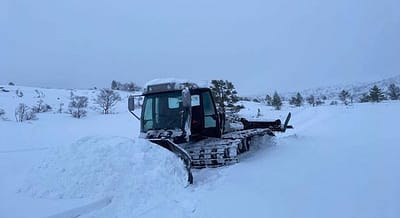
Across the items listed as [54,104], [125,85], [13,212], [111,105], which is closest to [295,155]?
[13,212]

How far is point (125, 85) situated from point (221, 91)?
37406 millimetres

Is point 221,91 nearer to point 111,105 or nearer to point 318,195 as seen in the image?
point 111,105

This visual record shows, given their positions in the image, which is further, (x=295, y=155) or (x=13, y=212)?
(x=295, y=155)

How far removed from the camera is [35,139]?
17219 mm

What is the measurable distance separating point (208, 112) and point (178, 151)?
10.0 feet

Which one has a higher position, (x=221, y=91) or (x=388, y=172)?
(x=221, y=91)

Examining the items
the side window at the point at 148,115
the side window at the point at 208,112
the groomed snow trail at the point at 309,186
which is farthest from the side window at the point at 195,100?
the groomed snow trail at the point at 309,186

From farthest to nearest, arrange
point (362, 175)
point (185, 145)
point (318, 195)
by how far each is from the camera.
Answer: point (185, 145) → point (362, 175) → point (318, 195)

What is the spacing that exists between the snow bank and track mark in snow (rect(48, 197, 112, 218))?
138mm

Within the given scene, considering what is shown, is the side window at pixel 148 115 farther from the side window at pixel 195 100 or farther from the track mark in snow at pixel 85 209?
the track mark in snow at pixel 85 209

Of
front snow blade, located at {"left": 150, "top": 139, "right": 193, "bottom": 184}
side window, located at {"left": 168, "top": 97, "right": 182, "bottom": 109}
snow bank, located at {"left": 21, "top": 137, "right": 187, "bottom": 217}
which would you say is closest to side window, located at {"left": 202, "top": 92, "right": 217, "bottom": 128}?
side window, located at {"left": 168, "top": 97, "right": 182, "bottom": 109}

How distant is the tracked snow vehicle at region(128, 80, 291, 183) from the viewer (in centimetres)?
943

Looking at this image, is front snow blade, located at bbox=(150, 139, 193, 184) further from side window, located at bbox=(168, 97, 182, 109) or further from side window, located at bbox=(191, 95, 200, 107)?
side window, located at bbox=(191, 95, 200, 107)

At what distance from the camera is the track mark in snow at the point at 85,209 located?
19.2ft
